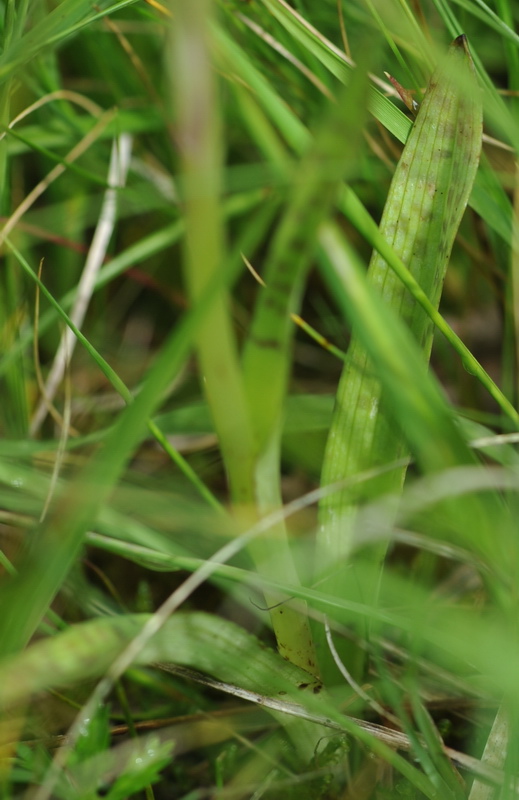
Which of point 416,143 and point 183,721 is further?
point 183,721

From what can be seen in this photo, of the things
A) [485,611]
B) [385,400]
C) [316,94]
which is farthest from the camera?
[316,94]

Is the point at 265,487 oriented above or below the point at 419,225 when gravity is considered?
below

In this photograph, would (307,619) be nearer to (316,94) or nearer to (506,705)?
(506,705)

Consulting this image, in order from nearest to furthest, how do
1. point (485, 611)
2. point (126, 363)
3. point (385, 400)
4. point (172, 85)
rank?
point (172, 85)
point (385, 400)
point (485, 611)
point (126, 363)

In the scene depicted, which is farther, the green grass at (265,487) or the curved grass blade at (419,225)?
the curved grass blade at (419,225)

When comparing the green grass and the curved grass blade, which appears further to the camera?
the curved grass blade

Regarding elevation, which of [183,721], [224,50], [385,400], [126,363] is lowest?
[183,721]

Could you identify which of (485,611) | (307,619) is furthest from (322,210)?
(485,611)

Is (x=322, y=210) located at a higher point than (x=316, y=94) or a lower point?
lower
